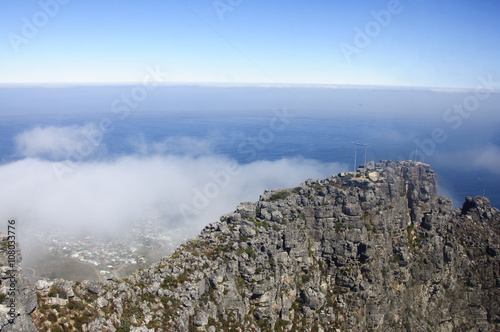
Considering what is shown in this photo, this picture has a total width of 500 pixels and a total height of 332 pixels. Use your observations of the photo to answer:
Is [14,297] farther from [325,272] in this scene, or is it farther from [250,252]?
[325,272]

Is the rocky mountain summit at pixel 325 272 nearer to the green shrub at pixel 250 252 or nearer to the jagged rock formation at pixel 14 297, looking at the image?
the green shrub at pixel 250 252

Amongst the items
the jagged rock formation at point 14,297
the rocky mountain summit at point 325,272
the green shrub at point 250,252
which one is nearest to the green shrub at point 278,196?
the rocky mountain summit at point 325,272

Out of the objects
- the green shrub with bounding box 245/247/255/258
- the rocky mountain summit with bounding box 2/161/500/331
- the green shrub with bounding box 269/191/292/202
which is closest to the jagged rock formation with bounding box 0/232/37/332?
the rocky mountain summit with bounding box 2/161/500/331

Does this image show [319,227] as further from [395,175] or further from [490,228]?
[490,228]

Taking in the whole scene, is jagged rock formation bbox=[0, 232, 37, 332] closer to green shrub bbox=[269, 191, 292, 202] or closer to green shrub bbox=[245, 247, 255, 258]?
green shrub bbox=[245, 247, 255, 258]

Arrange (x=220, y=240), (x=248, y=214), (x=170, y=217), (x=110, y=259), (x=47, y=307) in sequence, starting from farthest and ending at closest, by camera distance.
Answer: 1. (x=170, y=217)
2. (x=110, y=259)
3. (x=248, y=214)
4. (x=220, y=240)
5. (x=47, y=307)

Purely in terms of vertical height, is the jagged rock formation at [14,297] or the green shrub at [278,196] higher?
the green shrub at [278,196]

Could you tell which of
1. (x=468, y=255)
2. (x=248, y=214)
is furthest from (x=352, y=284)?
(x=468, y=255)
